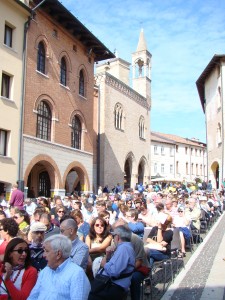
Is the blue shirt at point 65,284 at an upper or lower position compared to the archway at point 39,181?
lower

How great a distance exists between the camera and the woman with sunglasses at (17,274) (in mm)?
3699

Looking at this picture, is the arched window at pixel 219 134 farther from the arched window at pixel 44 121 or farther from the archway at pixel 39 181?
the arched window at pixel 44 121

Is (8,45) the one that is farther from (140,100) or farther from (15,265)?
(140,100)

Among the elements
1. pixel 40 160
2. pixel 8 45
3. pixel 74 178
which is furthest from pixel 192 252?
pixel 74 178

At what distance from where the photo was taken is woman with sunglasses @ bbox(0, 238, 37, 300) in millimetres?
3699

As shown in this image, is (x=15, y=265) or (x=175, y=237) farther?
(x=175, y=237)

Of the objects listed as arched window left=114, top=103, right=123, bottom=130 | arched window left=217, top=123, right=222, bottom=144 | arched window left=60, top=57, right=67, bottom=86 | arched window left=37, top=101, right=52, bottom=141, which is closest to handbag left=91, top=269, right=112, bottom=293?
arched window left=37, top=101, right=52, bottom=141

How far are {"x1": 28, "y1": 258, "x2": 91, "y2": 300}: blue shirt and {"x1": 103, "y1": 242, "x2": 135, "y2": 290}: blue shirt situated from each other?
1.41 m

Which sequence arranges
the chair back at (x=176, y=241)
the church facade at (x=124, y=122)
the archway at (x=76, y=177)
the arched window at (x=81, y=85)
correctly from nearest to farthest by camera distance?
the chair back at (x=176, y=241) < the archway at (x=76, y=177) < the arched window at (x=81, y=85) < the church facade at (x=124, y=122)

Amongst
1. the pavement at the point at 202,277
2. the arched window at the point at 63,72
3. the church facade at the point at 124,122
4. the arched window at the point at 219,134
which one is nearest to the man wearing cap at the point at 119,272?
the pavement at the point at 202,277

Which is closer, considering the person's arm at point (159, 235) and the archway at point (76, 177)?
the person's arm at point (159, 235)

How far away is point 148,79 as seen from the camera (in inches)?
1634

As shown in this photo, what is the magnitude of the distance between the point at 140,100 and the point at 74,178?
1545 cm

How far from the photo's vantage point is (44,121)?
810 inches
